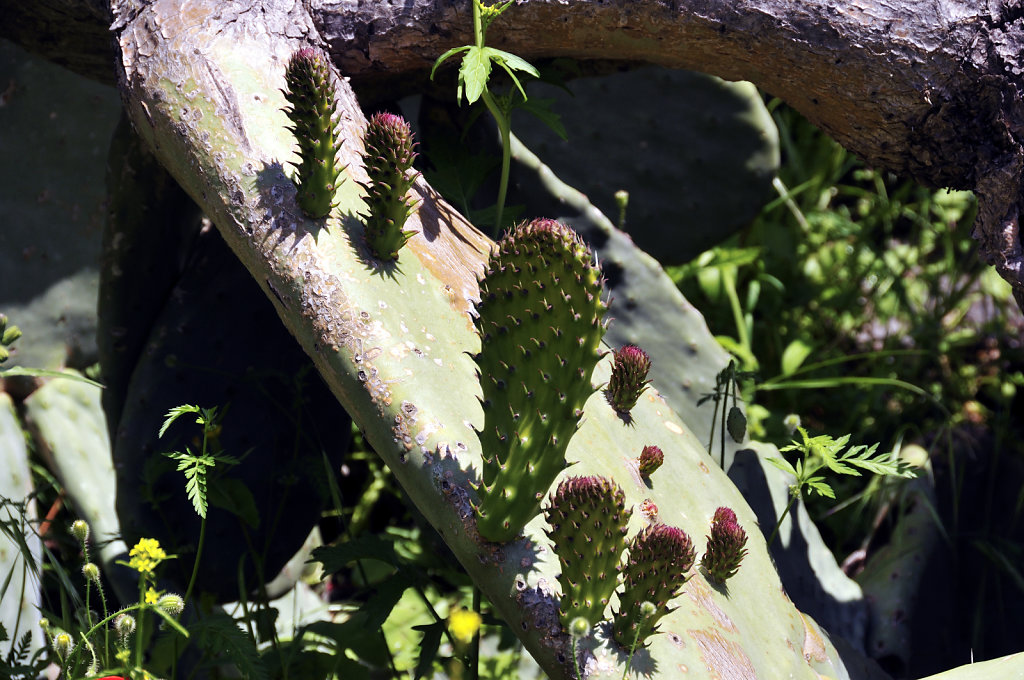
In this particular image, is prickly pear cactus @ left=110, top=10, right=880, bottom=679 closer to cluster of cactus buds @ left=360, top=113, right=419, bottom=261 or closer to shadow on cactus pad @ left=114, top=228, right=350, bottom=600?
cluster of cactus buds @ left=360, top=113, right=419, bottom=261

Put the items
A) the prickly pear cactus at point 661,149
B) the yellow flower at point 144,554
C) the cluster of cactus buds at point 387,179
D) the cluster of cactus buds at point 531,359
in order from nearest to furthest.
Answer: the cluster of cactus buds at point 531,359 → the yellow flower at point 144,554 → the cluster of cactus buds at point 387,179 → the prickly pear cactus at point 661,149

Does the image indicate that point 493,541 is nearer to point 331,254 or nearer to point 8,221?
point 331,254

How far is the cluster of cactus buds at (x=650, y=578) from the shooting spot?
3.36ft

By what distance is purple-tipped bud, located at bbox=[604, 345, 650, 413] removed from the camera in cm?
132

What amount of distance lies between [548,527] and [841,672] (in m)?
0.61

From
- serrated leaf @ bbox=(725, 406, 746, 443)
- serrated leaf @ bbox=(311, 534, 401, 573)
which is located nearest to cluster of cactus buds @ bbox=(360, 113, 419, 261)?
serrated leaf @ bbox=(311, 534, 401, 573)

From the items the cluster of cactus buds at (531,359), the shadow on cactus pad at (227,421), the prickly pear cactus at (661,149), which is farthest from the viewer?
the prickly pear cactus at (661,149)

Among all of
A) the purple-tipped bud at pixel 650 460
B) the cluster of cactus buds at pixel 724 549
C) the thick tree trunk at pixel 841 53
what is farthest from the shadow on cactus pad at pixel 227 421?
the cluster of cactus buds at pixel 724 549

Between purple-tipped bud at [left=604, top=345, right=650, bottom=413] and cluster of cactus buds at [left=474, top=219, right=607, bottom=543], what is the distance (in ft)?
1.14

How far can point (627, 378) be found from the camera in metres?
1.34

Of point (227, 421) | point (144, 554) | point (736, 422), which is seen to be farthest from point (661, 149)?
point (144, 554)

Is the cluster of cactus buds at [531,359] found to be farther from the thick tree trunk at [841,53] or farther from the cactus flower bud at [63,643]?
the thick tree trunk at [841,53]

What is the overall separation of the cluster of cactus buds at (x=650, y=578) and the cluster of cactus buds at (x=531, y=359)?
132 millimetres

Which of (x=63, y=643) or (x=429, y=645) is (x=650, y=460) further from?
(x=63, y=643)
